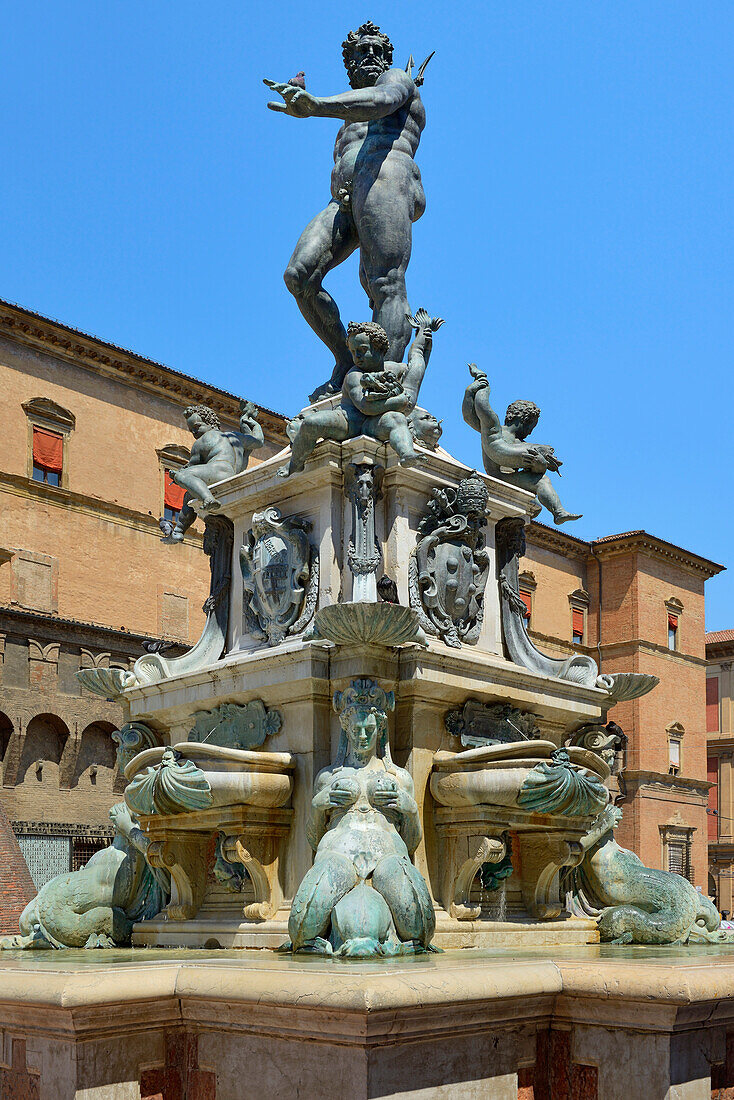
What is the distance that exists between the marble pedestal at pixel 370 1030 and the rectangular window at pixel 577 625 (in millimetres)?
44886

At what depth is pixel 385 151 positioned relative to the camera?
9.31 m

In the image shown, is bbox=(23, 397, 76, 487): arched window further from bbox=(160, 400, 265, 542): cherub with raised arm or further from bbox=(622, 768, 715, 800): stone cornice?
bbox=(160, 400, 265, 542): cherub with raised arm

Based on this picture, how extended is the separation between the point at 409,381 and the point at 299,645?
2309 mm

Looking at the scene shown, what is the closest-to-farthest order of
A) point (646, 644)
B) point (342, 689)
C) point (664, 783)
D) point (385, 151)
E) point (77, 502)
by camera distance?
1. point (342, 689)
2. point (385, 151)
3. point (77, 502)
4. point (664, 783)
5. point (646, 644)

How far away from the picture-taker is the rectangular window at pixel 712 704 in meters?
56.3

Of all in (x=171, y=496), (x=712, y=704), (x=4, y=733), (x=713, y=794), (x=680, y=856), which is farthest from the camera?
(x=712, y=704)

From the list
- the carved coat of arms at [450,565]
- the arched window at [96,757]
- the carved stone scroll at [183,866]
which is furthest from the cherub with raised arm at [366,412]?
the arched window at [96,757]

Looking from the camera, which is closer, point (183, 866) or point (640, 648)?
point (183, 866)

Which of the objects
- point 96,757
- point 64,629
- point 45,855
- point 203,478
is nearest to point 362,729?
point 203,478

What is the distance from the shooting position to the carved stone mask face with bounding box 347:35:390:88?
945 centimetres

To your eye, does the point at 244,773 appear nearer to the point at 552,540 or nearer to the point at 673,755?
the point at 552,540

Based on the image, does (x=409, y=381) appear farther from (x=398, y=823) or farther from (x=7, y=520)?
(x=7, y=520)

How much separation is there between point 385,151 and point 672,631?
4385 centimetres

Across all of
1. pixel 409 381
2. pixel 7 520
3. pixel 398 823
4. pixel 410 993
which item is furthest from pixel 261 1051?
pixel 7 520
